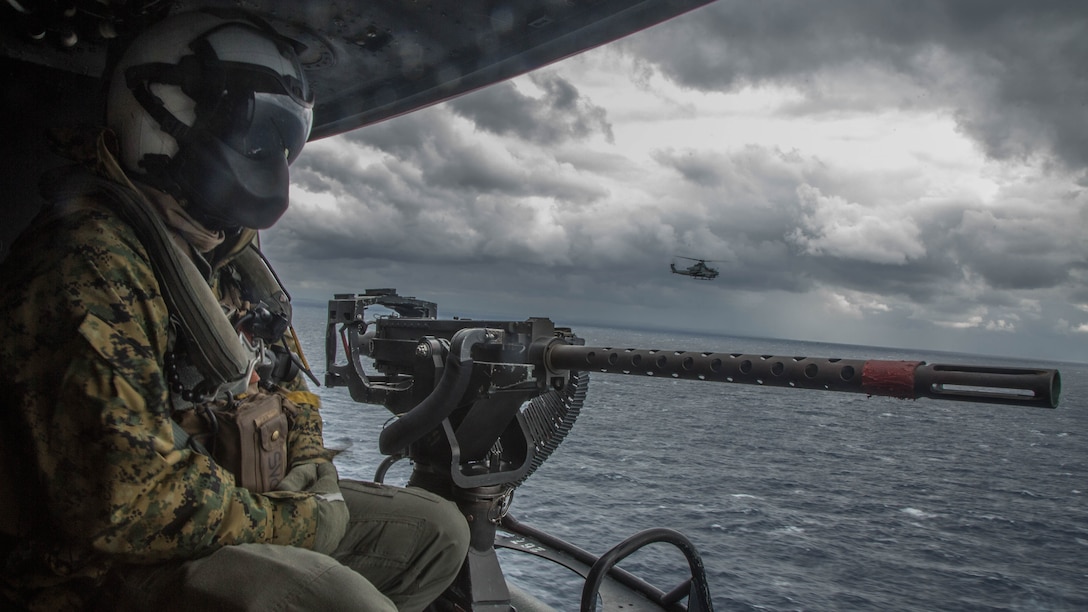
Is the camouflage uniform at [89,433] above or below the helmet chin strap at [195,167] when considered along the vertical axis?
below

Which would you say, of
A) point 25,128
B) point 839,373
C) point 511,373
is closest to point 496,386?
point 511,373

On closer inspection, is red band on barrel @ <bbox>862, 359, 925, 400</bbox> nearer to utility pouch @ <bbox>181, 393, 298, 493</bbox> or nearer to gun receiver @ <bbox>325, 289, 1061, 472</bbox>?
gun receiver @ <bbox>325, 289, 1061, 472</bbox>

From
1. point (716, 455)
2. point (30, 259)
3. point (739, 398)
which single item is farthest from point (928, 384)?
point (739, 398)

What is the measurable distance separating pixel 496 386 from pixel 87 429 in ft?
6.31

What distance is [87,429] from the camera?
1593 millimetres

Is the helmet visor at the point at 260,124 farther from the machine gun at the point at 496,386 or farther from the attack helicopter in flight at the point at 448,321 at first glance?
the machine gun at the point at 496,386

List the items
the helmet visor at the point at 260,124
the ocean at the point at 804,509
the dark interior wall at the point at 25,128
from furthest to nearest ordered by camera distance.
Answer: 1. the ocean at the point at 804,509
2. the dark interior wall at the point at 25,128
3. the helmet visor at the point at 260,124

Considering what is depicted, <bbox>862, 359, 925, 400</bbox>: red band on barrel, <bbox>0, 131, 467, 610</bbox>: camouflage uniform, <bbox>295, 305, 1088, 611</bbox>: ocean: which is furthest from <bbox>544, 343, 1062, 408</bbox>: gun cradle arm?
<bbox>0, 131, 467, 610</bbox>: camouflage uniform

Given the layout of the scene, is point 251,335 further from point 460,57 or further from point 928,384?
point 928,384

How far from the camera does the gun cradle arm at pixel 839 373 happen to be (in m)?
1.89

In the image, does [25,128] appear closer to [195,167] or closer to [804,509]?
[195,167]

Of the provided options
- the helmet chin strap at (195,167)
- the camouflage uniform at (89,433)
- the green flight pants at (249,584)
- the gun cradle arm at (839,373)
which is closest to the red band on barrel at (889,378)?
the gun cradle arm at (839,373)

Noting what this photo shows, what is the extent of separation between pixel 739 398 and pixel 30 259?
5555 cm

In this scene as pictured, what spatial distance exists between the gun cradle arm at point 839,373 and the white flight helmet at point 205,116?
1383mm
